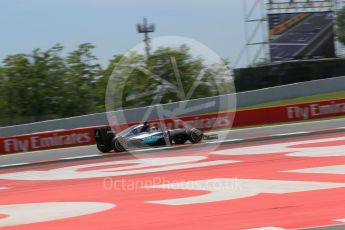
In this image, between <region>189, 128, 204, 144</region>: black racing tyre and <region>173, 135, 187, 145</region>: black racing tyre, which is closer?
<region>189, 128, 204, 144</region>: black racing tyre

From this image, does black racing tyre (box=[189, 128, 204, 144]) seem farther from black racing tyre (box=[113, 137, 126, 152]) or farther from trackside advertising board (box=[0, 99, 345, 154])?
trackside advertising board (box=[0, 99, 345, 154])

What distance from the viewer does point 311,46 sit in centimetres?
4650

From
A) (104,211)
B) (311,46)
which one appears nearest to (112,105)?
(104,211)

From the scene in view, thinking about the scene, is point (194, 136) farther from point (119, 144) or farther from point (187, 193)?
point (187, 193)

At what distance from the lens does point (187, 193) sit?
31.9 feet

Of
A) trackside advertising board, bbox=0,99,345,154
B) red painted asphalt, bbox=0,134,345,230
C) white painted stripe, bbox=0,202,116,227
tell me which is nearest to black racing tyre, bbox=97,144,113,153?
red painted asphalt, bbox=0,134,345,230

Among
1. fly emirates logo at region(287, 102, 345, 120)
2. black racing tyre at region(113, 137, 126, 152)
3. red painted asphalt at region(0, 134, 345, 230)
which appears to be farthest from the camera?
fly emirates logo at region(287, 102, 345, 120)

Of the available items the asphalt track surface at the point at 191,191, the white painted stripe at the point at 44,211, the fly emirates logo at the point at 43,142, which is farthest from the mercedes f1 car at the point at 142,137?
the white painted stripe at the point at 44,211

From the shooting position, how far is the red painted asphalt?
7469mm

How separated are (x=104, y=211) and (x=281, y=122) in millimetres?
20993

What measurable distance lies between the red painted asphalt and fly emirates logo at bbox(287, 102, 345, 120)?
12432 mm

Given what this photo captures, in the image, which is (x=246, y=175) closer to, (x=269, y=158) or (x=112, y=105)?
(x=269, y=158)

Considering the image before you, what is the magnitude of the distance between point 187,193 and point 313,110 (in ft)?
66.7

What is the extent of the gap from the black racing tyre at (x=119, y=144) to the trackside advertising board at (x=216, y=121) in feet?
15.6
